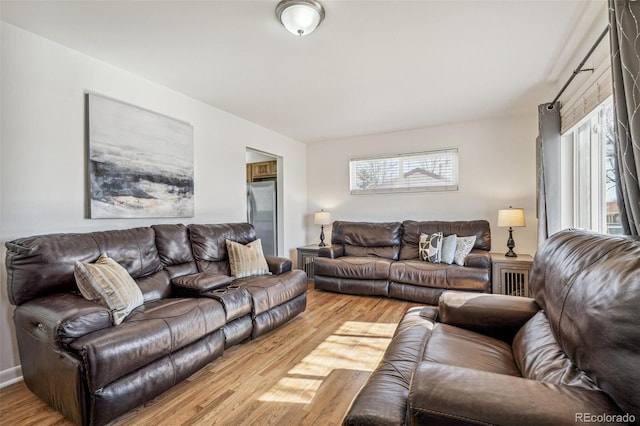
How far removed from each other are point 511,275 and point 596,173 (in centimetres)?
146

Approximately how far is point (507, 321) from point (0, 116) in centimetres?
341

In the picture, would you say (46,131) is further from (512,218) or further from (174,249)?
(512,218)

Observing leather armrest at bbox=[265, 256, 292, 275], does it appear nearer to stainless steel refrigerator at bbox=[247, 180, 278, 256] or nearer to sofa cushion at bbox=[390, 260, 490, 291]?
sofa cushion at bbox=[390, 260, 490, 291]

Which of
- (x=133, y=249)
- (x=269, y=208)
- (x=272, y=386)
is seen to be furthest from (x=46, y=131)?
(x=269, y=208)

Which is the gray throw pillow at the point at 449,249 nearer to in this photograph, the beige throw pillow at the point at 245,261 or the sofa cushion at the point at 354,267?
the sofa cushion at the point at 354,267

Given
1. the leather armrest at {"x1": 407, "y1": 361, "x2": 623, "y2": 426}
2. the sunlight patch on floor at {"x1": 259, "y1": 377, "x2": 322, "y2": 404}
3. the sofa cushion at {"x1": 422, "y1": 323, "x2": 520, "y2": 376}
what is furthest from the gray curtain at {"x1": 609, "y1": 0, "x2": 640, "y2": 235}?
Answer: the sunlight patch on floor at {"x1": 259, "y1": 377, "x2": 322, "y2": 404}

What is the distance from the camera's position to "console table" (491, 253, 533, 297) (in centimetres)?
344

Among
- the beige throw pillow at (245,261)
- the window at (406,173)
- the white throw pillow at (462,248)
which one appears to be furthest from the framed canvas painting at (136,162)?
the white throw pillow at (462,248)

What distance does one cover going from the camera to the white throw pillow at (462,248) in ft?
12.1

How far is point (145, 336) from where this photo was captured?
167 centimetres

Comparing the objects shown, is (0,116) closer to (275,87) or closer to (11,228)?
(11,228)

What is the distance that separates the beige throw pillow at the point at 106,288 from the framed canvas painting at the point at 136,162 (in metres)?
0.79

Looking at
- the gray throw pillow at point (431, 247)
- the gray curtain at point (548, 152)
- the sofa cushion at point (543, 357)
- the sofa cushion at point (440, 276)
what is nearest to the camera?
the sofa cushion at point (543, 357)

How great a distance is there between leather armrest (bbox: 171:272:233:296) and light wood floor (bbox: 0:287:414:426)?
535mm
